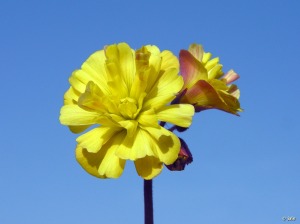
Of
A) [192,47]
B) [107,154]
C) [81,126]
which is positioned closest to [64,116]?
[81,126]

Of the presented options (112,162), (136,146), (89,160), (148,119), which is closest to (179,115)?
(148,119)

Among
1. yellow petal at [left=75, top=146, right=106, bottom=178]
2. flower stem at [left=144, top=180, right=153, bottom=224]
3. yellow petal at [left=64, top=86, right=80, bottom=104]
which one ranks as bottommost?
flower stem at [left=144, top=180, right=153, bottom=224]

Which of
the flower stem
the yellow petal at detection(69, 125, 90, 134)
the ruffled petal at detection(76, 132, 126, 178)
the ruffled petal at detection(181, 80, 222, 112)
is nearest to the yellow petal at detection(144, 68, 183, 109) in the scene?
the ruffled petal at detection(181, 80, 222, 112)

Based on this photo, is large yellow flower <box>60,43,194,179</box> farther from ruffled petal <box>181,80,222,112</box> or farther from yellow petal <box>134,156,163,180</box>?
ruffled petal <box>181,80,222,112</box>

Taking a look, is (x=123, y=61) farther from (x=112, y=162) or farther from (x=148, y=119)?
(x=112, y=162)

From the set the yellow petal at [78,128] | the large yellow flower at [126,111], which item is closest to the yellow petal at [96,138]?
the large yellow flower at [126,111]

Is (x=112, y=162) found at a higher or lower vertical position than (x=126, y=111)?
lower

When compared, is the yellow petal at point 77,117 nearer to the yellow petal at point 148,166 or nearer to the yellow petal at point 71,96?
the yellow petal at point 71,96
